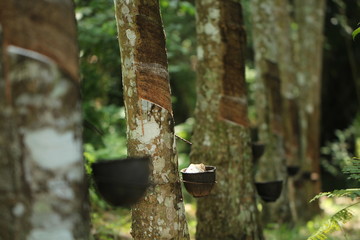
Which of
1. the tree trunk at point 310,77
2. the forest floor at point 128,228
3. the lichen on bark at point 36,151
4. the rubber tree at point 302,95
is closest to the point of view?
the lichen on bark at point 36,151

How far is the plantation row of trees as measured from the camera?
5.66ft

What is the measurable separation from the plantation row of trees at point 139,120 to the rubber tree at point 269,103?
0.06 ft

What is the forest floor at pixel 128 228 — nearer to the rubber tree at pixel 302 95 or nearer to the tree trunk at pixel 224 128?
the rubber tree at pixel 302 95

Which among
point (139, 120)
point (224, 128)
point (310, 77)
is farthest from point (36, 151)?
point (310, 77)

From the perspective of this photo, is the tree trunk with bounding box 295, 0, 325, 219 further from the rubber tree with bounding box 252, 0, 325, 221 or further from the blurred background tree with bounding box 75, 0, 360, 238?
the blurred background tree with bounding box 75, 0, 360, 238

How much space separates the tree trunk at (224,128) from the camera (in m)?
4.55

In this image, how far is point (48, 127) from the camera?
1737mm

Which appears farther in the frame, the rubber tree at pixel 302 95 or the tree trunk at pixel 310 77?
the tree trunk at pixel 310 77

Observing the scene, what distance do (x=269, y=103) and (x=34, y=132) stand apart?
572cm

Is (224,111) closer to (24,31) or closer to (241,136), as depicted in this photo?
(241,136)

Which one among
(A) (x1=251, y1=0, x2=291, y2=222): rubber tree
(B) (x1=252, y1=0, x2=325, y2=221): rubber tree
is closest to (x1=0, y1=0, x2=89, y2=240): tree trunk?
(A) (x1=251, y1=0, x2=291, y2=222): rubber tree

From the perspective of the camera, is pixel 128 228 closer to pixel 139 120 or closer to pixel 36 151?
pixel 139 120

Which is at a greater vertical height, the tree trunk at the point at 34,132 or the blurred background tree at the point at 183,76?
the blurred background tree at the point at 183,76

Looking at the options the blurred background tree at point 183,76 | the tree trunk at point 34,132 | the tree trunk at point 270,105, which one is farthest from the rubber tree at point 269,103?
the tree trunk at point 34,132
